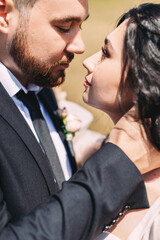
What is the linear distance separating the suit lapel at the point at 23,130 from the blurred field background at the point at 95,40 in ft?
9.40

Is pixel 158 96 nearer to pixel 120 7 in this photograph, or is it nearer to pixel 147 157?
pixel 147 157

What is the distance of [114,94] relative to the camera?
219 centimetres

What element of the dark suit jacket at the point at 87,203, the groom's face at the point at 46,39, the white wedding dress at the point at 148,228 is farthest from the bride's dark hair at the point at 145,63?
the groom's face at the point at 46,39

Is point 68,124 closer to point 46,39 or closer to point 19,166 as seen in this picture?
point 46,39

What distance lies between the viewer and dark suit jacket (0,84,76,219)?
199 cm

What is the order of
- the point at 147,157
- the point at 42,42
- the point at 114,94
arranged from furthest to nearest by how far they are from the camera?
the point at 42,42, the point at 114,94, the point at 147,157

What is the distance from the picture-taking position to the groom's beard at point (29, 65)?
254 centimetres

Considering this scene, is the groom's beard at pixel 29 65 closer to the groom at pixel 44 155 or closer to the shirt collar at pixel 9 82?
the groom at pixel 44 155

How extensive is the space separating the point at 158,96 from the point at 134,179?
0.55m

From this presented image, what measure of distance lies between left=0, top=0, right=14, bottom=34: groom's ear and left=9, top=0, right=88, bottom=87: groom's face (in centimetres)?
9

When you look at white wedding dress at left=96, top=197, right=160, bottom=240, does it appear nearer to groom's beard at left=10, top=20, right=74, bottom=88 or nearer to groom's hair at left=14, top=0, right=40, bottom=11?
groom's beard at left=10, top=20, right=74, bottom=88

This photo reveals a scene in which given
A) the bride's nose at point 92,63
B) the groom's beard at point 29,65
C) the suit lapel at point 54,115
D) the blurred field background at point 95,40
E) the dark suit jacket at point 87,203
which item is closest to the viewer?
the dark suit jacket at point 87,203

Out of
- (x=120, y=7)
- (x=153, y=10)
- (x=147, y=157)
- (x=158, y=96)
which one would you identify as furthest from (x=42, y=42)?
(x=120, y=7)

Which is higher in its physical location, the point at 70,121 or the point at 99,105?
the point at 99,105
